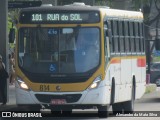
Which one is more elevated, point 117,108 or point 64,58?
point 64,58

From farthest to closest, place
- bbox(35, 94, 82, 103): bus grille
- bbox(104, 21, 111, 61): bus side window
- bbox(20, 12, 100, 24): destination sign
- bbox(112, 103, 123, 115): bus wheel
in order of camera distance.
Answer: bbox(112, 103, 123, 115): bus wheel
bbox(104, 21, 111, 61): bus side window
bbox(20, 12, 100, 24): destination sign
bbox(35, 94, 82, 103): bus grille

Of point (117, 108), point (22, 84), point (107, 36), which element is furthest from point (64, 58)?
point (117, 108)

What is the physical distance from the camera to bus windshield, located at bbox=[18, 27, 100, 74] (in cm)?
1997

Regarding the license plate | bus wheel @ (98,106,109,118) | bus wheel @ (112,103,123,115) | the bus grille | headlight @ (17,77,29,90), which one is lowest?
bus wheel @ (112,103,123,115)

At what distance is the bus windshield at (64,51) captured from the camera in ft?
65.5

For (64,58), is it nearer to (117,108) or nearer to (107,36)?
(107,36)

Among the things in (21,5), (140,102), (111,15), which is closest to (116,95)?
(111,15)

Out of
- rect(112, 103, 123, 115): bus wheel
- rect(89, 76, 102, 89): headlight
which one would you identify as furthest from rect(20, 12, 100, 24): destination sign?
rect(112, 103, 123, 115): bus wheel

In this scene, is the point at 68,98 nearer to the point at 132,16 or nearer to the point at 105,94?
the point at 105,94

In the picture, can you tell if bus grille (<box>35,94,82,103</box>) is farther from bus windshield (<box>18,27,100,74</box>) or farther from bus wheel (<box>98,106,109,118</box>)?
bus wheel (<box>98,106,109,118</box>)

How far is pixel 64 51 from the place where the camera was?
20.0 meters

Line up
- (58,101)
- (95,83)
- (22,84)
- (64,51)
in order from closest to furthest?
(58,101) < (95,83) < (64,51) < (22,84)

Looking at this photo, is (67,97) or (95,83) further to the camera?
(95,83)

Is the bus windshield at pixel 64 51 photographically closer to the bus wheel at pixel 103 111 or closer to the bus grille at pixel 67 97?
the bus grille at pixel 67 97
